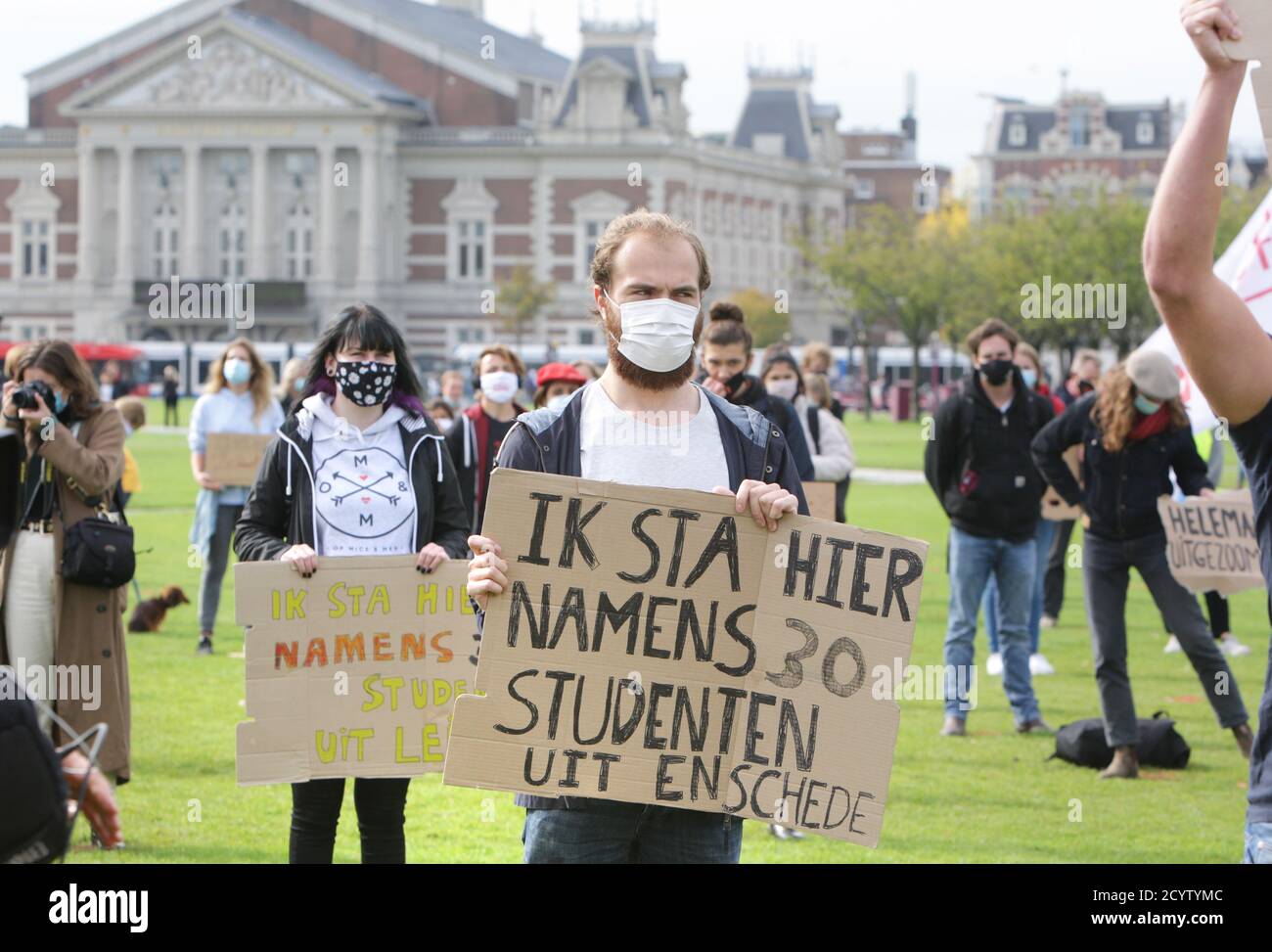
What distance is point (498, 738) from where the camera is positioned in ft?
14.3

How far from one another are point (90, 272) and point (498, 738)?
293ft

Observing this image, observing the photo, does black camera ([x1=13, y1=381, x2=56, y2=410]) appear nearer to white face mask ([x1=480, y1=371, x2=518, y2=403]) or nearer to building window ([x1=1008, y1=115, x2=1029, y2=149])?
white face mask ([x1=480, y1=371, x2=518, y2=403])

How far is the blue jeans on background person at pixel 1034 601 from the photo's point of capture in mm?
11344

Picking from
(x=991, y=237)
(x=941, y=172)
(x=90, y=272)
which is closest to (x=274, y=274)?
(x=90, y=272)

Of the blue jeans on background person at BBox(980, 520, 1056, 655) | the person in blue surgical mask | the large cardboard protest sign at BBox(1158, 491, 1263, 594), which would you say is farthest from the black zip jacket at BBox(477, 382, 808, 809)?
the person in blue surgical mask

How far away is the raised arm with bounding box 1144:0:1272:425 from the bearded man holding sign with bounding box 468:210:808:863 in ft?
3.64

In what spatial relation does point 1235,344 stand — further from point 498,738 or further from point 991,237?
point 991,237

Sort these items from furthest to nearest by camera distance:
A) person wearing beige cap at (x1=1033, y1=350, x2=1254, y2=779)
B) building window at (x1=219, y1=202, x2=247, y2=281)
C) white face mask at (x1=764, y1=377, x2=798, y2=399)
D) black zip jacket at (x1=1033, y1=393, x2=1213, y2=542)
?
building window at (x1=219, y1=202, x2=247, y2=281) → white face mask at (x1=764, y1=377, x2=798, y2=399) → black zip jacket at (x1=1033, y1=393, x2=1213, y2=542) → person wearing beige cap at (x1=1033, y1=350, x2=1254, y2=779)

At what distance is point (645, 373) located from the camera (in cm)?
434

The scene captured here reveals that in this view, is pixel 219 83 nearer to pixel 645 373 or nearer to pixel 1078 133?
pixel 1078 133

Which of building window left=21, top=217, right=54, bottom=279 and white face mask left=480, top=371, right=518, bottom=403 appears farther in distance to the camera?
building window left=21, top=217, right=54, bottom=279

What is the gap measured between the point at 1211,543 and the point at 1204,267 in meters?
7.29

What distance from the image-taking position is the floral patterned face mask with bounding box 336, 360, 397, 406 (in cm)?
616

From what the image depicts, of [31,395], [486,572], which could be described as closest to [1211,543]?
[31,395]
